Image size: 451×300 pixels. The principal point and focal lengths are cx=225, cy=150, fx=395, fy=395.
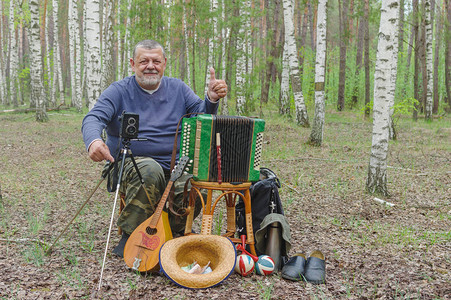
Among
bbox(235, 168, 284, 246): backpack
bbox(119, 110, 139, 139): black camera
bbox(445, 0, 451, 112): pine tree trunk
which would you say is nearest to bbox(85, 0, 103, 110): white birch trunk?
bbox(119, 110, 139, 139): black camera

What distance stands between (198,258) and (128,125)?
1.22 m

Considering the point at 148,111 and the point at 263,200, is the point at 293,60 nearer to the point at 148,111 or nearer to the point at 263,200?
the point at 148,111

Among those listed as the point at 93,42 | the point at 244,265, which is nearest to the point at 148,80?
the point at 244,265

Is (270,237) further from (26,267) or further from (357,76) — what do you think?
(357,76)

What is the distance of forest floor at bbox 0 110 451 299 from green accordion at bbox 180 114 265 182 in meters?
0.89

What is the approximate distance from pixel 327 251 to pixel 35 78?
1360 cm

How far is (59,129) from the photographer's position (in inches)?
515

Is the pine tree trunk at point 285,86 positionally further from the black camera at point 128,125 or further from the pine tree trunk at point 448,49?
the black camera at point 128,125

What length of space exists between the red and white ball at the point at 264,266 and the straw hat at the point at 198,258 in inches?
11.3

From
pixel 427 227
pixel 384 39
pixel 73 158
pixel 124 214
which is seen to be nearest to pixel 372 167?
pixel 427 227

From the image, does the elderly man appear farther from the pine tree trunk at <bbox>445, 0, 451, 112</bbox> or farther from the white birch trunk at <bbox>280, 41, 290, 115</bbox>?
the pine tree trunk at <bbox>445, 0, 451, 112</bbox>

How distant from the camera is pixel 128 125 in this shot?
124 inches

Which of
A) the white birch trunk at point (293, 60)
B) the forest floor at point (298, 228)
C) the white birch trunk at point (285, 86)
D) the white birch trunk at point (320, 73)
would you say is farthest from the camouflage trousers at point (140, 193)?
the white birch trunk at point (285, 86)

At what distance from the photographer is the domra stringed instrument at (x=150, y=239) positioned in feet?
10.2
